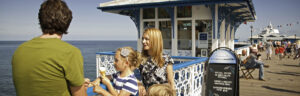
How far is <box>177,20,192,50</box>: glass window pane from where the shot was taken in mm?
8570

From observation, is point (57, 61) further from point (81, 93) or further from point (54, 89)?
point (81, 93)

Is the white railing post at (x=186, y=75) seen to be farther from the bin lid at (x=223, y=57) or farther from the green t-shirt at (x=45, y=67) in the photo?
the green t-shirt at (x=45, y=67)

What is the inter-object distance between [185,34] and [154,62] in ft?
21.2

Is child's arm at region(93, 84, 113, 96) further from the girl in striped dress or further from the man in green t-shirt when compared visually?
the man in green t-shirt

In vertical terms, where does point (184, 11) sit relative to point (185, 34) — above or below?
above

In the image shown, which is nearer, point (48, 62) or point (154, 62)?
point (48, 62)

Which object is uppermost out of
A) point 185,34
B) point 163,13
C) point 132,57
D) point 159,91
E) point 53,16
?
point 163,13

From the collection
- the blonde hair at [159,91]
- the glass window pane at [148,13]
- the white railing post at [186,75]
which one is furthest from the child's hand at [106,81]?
the glass window pane at [148,13]

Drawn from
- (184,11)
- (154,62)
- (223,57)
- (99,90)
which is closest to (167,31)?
(184,11)

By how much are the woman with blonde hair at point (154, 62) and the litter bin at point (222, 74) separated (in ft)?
5.62

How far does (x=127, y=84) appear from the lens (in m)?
1.85

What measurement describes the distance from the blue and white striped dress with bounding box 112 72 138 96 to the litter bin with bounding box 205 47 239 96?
2313 millimetres

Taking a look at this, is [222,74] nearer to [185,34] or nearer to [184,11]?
[185,34]

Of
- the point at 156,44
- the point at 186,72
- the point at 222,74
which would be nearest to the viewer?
the point at 156,44
